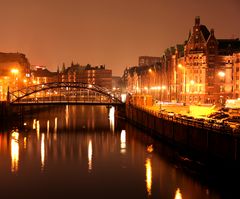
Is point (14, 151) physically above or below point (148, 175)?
above

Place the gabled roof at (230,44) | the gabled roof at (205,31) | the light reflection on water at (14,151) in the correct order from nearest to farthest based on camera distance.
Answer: the light reflection on water at (14,151) < the gabled roof at (230,44) < the gabled roof at (205,31)

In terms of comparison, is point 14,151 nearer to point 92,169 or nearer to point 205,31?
point 92,169

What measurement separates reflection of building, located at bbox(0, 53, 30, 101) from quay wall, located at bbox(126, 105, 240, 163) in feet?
200

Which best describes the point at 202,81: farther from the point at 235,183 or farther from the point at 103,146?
the point at 235,183

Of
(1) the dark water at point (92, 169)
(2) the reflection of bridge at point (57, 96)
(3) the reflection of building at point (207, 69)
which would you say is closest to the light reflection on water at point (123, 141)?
(1) the dark water at point (92, 169)

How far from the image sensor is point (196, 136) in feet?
139

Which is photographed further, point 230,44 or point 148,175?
point 230,44

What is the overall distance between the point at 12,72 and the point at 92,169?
8733 cm

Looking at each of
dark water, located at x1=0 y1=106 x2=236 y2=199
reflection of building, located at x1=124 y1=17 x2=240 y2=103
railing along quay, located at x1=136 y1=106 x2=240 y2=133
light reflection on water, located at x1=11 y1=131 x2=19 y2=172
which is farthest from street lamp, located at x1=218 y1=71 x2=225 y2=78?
light reflection on water, located at x1=11 y1=131 x2=19 y2=172

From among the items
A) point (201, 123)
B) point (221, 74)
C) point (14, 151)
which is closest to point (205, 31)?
point (221, 74)

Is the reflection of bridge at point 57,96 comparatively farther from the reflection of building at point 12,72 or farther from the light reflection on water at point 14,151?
the light reflection on water at point 14,151

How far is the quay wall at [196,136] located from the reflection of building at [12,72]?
200ft

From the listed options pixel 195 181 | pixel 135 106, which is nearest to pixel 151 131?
pixel 135 106

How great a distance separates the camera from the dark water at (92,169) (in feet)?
110
